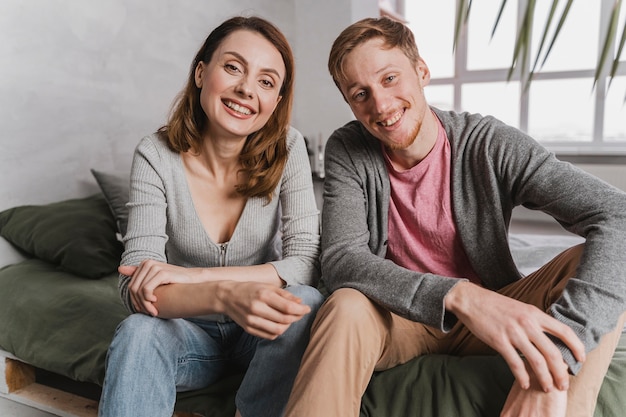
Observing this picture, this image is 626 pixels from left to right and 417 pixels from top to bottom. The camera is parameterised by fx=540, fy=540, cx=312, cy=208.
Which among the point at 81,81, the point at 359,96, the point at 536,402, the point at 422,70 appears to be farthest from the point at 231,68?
the point at 81,81

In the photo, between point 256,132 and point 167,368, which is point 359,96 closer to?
point 256,132

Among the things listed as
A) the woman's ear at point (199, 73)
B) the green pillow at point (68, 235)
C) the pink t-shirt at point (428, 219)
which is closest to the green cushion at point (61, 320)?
the green pillow at point (68, 235)

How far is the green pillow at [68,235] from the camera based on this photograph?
71.8 inches

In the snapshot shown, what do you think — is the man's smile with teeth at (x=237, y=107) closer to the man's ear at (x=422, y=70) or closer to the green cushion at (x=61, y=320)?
the man's ear at (x=422, y=70)

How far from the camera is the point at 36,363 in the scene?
1572 millimetres

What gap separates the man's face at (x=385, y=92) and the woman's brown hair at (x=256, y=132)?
0.71 ft

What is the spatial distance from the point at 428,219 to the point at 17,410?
54.8 inches

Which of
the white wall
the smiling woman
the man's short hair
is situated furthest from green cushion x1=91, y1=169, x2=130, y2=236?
the man's short hair

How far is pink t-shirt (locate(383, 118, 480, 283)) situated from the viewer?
1.33 meters

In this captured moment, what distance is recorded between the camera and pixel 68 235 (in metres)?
1.87

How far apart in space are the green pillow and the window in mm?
2993

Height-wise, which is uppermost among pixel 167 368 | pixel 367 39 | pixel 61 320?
pixel 367 39

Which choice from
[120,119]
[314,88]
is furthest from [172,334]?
[314,88]

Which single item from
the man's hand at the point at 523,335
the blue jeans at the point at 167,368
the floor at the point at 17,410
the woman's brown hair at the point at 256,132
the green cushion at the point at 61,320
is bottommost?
the floor at the point at 17,410
